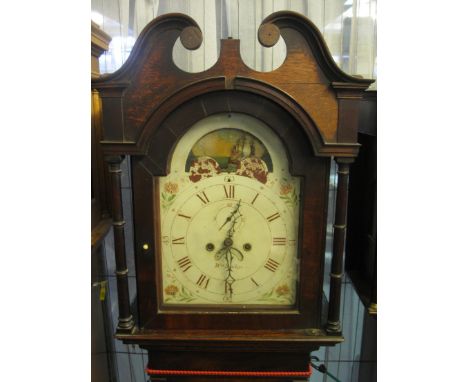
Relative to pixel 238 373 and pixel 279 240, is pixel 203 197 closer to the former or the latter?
pixel 279 240

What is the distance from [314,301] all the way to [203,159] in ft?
1.28

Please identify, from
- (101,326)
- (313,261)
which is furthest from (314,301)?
(101,326)

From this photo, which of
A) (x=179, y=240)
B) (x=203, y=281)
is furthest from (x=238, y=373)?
(x=179, y=240)

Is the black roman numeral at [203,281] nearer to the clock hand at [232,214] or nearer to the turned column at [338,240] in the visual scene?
the clock hand at [232,214]

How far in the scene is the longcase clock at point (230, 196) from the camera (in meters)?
0.75

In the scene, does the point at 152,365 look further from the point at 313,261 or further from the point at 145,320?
the point at 313,261

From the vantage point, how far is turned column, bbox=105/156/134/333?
80 cm

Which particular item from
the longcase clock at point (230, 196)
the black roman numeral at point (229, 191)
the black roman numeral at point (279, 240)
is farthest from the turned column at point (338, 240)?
the black roman numeral at point (229, 191)

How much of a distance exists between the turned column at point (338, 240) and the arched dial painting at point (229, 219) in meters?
0.08

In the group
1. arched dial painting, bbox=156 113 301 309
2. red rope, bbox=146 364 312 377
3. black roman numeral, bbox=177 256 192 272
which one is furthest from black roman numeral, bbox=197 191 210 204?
red rope, bbox=146 364 312 377

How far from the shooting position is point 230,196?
82cm

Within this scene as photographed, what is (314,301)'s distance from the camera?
0.85m

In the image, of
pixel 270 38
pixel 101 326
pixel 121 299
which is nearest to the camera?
pixel 270 38

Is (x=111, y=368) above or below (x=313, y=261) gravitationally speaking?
below
